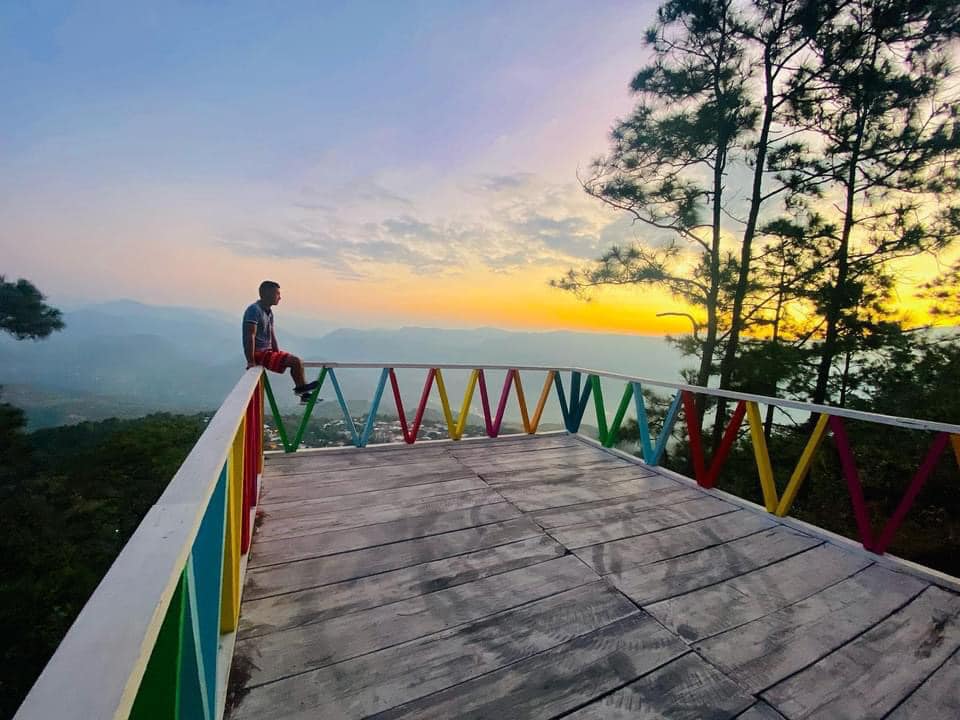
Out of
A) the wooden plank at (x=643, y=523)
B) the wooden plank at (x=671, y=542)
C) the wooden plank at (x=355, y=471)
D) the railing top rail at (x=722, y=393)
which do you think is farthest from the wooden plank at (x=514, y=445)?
the wooden plank at (x=671, y=542)

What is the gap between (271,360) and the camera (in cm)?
392

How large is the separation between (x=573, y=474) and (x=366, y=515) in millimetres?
1871

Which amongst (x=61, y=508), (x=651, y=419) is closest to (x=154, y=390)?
(x=61, y=508)

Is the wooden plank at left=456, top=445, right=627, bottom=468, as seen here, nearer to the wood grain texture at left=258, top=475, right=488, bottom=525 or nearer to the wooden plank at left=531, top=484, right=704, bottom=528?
the wood grain texture at left=258, top=475, right=488, bottom=525

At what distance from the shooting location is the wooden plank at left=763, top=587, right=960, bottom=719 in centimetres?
157

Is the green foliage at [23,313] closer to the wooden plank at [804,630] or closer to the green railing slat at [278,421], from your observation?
the green railing slat at [278,421]

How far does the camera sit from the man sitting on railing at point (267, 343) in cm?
389

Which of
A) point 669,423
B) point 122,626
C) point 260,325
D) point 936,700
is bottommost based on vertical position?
point 936,700

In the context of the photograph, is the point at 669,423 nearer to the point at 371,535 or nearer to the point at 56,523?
the point at 371,535

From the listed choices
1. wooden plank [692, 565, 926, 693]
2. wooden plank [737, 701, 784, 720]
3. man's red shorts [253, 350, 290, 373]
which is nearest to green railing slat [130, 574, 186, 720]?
wooden plank [737, 701, 784, 720]

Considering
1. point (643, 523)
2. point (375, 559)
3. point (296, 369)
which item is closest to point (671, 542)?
point (643, 523)

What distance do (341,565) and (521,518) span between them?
118 centimetres

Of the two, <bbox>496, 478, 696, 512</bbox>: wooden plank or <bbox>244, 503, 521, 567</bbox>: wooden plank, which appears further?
<bbox>496, 478, 696, 512</bbox>: wooden plank

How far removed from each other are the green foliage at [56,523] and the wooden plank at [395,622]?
7963mm
